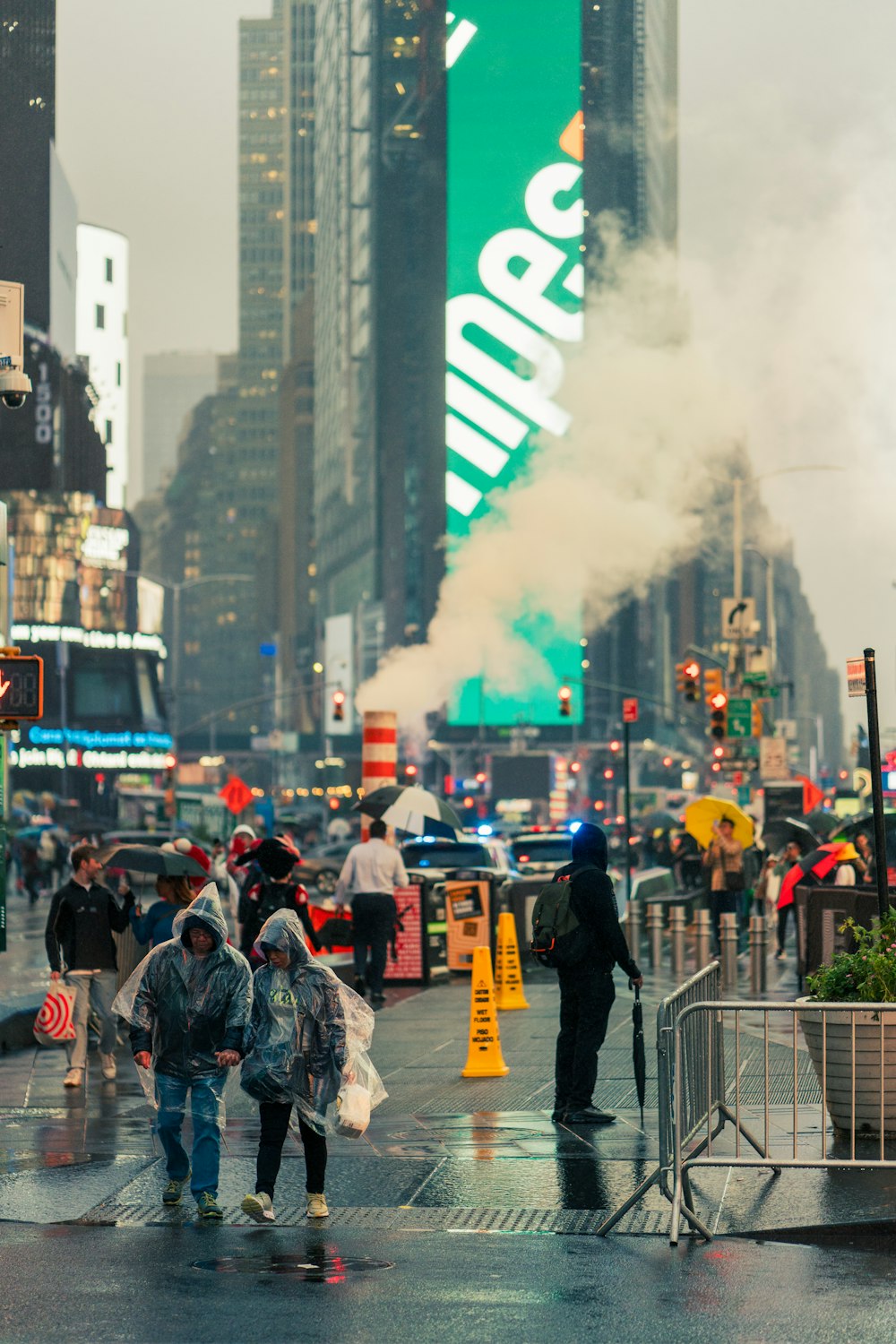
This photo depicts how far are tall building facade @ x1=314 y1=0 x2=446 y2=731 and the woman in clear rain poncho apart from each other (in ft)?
414

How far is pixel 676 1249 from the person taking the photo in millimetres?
8109

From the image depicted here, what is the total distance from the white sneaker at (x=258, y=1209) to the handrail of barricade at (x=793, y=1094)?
1.88 meters

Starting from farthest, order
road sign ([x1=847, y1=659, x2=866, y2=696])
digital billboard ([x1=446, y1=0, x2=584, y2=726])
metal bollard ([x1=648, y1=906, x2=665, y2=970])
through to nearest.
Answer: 1. digital billboard ([x1=446, y1=0, x2=584, y2=726])
2. metal bollard ([x1=648, y1=906, x2=665, y2=970])
3. road sign ([x1=847, y1=659, x2=866, y2=696])

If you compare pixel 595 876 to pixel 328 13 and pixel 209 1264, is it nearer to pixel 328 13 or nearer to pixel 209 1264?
pixel 209 1264

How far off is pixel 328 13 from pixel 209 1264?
181 metres

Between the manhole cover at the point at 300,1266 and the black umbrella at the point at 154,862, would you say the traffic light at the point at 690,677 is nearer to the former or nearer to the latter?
the black umbrella at the point at 154,862

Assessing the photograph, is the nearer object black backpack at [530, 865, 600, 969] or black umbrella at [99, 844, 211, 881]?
black backpack at [530, 865, 600, 969]

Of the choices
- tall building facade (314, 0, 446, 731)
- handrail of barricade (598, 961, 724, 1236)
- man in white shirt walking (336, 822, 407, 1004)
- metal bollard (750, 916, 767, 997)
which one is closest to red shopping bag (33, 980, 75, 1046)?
man in white shirt walking (336, 822, 407, 1004)

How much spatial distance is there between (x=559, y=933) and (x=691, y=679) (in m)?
31.2

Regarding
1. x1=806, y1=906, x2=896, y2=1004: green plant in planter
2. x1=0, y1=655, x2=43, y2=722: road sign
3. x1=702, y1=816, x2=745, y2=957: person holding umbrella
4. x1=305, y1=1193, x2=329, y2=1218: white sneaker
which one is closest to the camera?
x1=305, y1=1193, x2=329, y2=1218: white sneaker

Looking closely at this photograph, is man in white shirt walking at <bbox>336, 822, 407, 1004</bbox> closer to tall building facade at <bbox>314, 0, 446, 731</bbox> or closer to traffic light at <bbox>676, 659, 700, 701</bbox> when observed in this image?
traffic light at <bbox>676, 659, 700, 701</bbox>

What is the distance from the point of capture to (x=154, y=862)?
1466 cm

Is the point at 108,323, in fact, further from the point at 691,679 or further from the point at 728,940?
the point at 728,940

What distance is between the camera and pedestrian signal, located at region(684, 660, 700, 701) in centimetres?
4197
